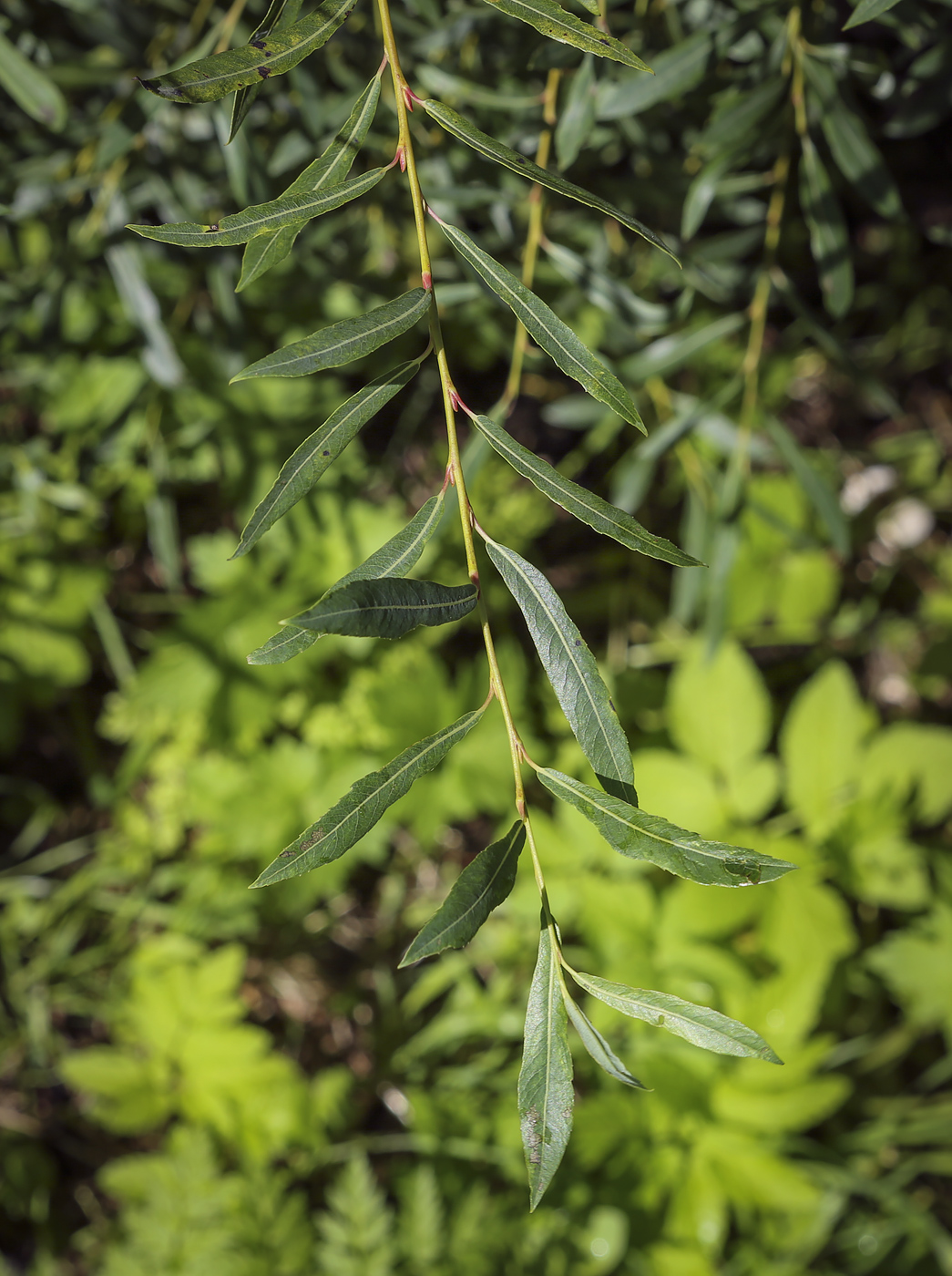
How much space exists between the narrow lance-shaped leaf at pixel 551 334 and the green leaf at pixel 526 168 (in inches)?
2.2

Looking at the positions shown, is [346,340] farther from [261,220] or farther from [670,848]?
[670,848]

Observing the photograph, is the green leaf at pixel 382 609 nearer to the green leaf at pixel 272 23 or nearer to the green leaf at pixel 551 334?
the green leaf at pixel 551 334

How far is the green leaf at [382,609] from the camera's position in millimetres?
483

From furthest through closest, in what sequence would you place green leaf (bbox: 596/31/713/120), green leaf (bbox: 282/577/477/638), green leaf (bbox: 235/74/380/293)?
A: 1. green leaf (bbox: 596/31/713/120)
2. green leaf (bbox: 235/74/380/293)
3. green leaf (bbox: 282/577/477/638)

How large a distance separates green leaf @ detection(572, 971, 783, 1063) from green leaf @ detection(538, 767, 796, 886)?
3.1 inches

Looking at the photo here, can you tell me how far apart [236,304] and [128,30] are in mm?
324

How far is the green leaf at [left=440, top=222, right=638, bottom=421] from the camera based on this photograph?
1.84 feet

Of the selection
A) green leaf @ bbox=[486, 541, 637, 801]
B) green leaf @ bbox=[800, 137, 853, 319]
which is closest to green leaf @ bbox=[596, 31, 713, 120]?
green leaf @ bbox=[800, 137, 853, 319]

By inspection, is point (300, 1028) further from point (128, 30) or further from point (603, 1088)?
point (128, 30)

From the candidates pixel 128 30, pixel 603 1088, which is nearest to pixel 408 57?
pixel 128 30

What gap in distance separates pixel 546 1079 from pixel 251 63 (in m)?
0.68

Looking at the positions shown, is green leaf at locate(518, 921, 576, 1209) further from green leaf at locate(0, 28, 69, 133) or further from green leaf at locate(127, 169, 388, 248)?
green leaf at locate(0, 28, 69, 133)

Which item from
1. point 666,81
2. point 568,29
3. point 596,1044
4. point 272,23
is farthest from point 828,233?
point 596,1044

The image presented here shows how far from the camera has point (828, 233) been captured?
0.97 meters
